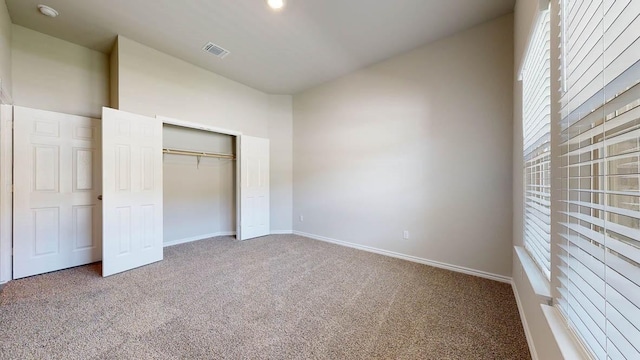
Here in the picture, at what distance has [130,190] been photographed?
3.00 meters

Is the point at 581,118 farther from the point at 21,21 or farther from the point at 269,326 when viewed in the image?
the point at 21,21

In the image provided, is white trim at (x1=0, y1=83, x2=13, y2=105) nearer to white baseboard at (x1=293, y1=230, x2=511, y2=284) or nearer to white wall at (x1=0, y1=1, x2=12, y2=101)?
white wall at (x1=0, y1=1, x2=12, y2=101)

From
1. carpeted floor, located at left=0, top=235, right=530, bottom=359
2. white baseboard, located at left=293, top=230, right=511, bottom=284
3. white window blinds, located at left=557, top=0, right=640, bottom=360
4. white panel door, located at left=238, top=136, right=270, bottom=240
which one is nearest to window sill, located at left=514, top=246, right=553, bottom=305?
white window blinds, located at left=557, top=0, right=640, bottom=360

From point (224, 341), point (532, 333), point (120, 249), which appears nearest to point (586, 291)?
point (532, 333)

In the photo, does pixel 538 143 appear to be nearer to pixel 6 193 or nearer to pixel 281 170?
pixel 281 170

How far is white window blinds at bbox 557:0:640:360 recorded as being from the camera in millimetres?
592

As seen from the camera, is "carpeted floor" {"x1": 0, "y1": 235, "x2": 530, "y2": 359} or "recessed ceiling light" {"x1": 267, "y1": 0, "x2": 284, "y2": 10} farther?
"recessed ceiling light" {"x1": 267, "y1": 0, "x2": 284, "y2": 10}

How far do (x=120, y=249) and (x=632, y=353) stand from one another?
402 cm

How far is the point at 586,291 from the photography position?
33.2 inches

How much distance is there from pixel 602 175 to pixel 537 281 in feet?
3.56

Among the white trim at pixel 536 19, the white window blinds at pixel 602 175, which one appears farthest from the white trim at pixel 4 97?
the white trim at pixel 536 19

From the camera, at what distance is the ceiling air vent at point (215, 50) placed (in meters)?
3.21

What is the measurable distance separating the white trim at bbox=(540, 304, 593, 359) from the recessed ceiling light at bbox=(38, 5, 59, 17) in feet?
16.0

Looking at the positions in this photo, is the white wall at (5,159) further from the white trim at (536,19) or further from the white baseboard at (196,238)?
the white trim at (536,19)
